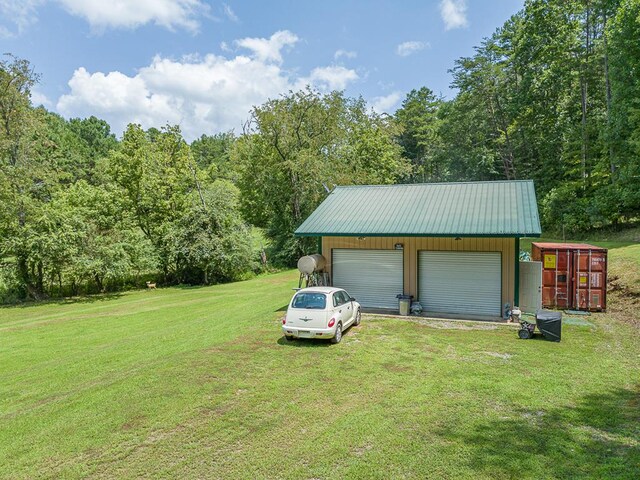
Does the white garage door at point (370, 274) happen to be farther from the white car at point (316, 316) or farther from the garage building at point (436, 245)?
the white car at point (316, 316)

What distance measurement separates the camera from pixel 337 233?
14.0 metres

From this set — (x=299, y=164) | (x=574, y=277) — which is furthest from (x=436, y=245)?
(x=299, y=164)

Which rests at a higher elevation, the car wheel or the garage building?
the garage building

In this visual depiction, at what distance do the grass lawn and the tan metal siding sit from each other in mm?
1863

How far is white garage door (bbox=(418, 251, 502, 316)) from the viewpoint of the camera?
1306cm

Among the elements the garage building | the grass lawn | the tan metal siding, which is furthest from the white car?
the tan metal siding

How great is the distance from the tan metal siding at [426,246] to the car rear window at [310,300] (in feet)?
15.0

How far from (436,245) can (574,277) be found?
17.6ft

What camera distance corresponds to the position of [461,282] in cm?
1346

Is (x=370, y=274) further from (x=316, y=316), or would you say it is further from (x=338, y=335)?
(x=316, y=316)

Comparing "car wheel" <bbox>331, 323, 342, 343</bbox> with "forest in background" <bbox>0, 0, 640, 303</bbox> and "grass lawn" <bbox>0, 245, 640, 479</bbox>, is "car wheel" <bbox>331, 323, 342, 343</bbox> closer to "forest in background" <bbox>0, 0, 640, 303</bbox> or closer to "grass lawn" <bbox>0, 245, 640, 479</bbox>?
"grass lawn" <bbox>0, 245, 640, 479</bbox>

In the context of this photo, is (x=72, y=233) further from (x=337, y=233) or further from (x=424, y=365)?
(x=424, y=365)

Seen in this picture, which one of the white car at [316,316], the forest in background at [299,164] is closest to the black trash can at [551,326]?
the white car at [316,316]

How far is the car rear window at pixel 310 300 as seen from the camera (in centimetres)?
1028
